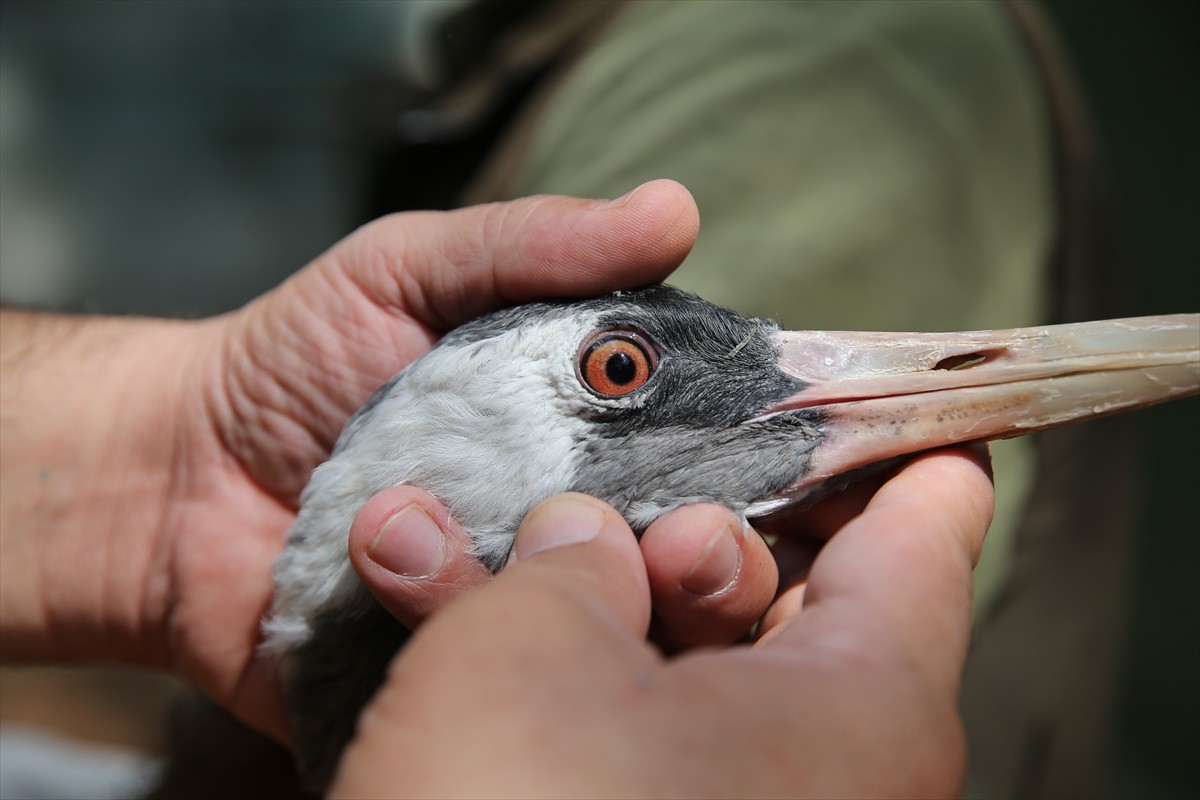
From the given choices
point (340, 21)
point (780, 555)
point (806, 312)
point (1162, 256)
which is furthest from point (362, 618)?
point (1162, 256)

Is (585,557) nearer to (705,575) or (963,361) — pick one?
(705,575)

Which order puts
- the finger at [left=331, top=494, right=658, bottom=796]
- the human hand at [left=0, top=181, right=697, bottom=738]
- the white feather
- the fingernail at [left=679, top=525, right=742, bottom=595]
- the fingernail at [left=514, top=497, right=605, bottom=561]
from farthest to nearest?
the human hand at [left=0, top=181, right=697, bottom=738] < the white feather < the fingernail at [left=679, top=525, right=742, bottom=595] < the fingernail at [left=514, top=497, right=605, bottom=561] < the finger at [left=331, top=494, right=658, bottom=796]

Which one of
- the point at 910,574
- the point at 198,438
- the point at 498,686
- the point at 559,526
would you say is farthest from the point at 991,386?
the point at 198,438

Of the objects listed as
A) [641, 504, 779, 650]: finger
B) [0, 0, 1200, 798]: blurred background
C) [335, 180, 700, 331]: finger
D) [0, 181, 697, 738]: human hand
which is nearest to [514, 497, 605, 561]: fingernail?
[641, 504, 779, 650]: finger

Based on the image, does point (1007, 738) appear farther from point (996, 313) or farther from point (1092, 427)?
point (996, 313)

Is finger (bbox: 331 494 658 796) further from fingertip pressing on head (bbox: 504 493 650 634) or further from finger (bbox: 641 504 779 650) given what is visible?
finger (bbox: 641 504 779 650)

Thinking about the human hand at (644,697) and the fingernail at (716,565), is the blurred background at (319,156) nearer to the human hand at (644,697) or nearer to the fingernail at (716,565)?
the fingernail at (716,565)

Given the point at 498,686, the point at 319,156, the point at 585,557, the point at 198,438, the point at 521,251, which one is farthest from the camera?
the point at 319,156

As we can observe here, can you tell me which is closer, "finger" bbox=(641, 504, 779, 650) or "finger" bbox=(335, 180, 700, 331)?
"finger" bbox=(641, 504, 779, 650)
